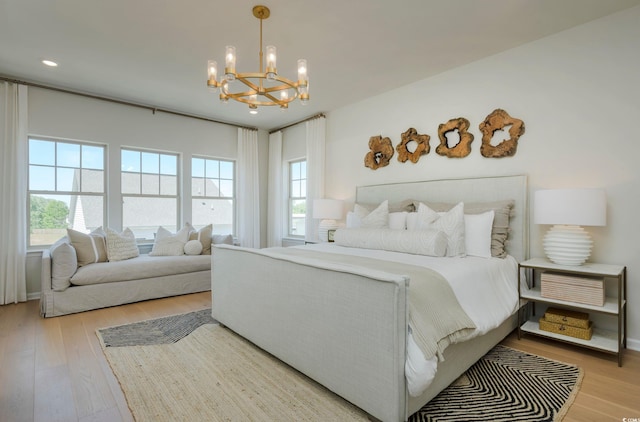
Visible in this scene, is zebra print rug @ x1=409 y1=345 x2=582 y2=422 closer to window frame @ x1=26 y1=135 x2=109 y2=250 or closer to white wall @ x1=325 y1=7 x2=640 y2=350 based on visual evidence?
white wall @ x1=325 y1=7 x2=640 y2=350

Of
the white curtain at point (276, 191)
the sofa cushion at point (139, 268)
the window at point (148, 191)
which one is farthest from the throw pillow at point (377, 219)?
the window at point (148, 191)

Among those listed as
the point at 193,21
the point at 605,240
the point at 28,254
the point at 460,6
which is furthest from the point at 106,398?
the point at 605,240

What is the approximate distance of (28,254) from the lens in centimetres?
390

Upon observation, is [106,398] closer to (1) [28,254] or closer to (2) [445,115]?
(1) [28,254]

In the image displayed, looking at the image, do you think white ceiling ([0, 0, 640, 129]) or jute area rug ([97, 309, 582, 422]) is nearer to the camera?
jute area rug ([97, 309, 582, 422])

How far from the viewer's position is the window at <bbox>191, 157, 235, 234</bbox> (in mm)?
5410

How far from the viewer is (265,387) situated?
1.95 meters

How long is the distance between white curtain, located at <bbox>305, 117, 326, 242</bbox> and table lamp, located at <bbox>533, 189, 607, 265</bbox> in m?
3.09

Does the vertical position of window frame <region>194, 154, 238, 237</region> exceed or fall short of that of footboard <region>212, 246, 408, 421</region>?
it exceeds it

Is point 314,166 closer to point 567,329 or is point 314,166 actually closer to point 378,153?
point 378,153

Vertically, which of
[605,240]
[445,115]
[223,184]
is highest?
[445,115]

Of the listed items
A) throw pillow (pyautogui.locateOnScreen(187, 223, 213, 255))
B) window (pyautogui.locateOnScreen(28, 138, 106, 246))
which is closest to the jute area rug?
throw pillow (pyautogui.locateOnScreen(187, 223, 213, 255))

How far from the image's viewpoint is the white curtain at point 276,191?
19.2 feet

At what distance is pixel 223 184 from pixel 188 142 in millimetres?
937
